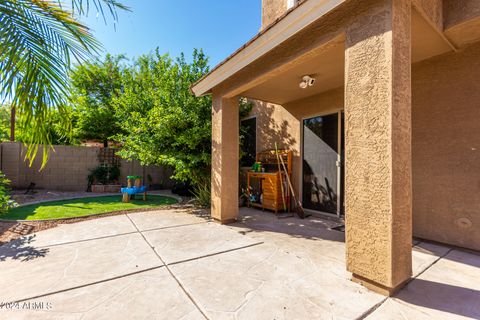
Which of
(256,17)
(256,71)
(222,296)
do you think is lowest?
(222,296)

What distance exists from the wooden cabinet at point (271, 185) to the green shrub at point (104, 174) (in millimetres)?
7390

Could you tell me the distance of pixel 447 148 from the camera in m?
3.60

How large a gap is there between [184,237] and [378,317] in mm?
3100

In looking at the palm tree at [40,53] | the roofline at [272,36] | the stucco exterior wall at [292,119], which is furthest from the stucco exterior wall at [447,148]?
the palm tree at [40,53]

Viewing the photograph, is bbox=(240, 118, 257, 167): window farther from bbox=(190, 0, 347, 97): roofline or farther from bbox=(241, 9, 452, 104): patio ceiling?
bbox=(190, 0, 347, 97): roofline

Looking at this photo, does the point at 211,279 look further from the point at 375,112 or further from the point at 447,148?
the point at 447,148

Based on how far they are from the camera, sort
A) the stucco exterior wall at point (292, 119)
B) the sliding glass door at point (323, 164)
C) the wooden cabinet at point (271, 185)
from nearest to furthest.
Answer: the sliding glass door at point (323, 164)
the stucco exterior wall at point (292, 119)
the wooden cabinet at point (271, 185)

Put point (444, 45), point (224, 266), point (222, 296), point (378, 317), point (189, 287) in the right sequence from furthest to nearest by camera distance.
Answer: point (444, 45), point (224, 266), point (189, 287), point (222, 296), point (378, 317)

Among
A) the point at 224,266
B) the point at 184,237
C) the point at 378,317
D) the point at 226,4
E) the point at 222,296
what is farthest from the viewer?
the point at 226,4

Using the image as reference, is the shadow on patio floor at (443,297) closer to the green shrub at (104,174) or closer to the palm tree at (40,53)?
the palm tree at (40,53)

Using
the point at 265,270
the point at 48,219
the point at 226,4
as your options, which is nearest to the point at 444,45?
the point at 265,270

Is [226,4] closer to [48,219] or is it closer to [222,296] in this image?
[48,219]

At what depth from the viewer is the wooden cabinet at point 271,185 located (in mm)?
6164

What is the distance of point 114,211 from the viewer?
605cm
